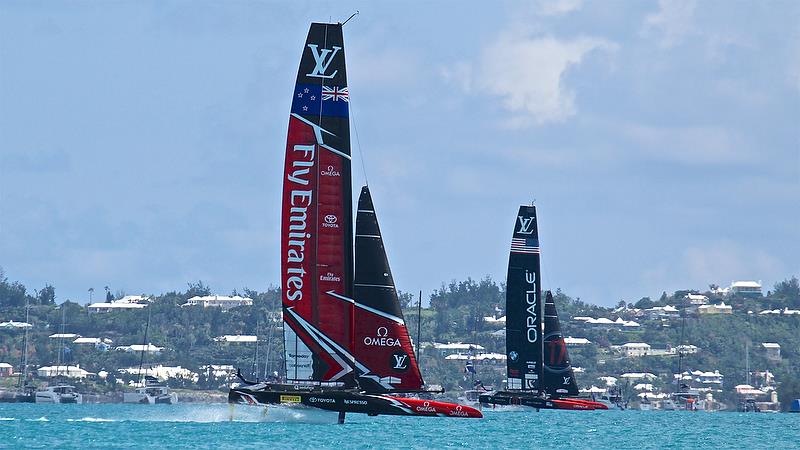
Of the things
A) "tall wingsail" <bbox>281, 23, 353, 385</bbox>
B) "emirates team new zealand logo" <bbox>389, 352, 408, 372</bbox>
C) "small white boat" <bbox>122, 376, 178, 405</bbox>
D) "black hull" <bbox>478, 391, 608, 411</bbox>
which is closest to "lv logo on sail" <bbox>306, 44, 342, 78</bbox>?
"tall wingsail" <bbox>281, 23, 353, 385</bbox>

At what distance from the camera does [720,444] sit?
66.2m

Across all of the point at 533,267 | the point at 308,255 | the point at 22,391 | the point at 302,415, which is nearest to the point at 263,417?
the point at 302,415

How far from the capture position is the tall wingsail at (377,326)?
206 ft

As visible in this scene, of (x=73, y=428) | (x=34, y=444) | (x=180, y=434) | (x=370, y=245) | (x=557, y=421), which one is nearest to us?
(x=34, y=444)

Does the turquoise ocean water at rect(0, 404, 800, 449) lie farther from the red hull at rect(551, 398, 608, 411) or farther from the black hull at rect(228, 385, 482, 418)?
the red hull at rect(551, 398, 608, 411)

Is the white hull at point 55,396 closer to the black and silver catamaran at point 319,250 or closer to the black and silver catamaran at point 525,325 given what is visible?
the black and silver catamaran at point 525,325

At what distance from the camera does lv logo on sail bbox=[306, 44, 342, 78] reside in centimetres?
5866

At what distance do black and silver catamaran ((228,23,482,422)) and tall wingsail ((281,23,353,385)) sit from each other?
3cm

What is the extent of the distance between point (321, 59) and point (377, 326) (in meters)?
10.2

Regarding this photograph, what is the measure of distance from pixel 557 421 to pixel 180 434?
99.5ft

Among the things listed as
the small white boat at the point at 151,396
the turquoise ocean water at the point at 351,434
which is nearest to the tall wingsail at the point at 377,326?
the turquoise ocean water at the point at 351,434

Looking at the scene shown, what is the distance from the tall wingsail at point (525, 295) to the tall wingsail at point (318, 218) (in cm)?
3662

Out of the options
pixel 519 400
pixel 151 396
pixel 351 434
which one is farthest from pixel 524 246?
pixel 151 396

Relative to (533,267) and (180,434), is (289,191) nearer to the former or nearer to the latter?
(180,434)
